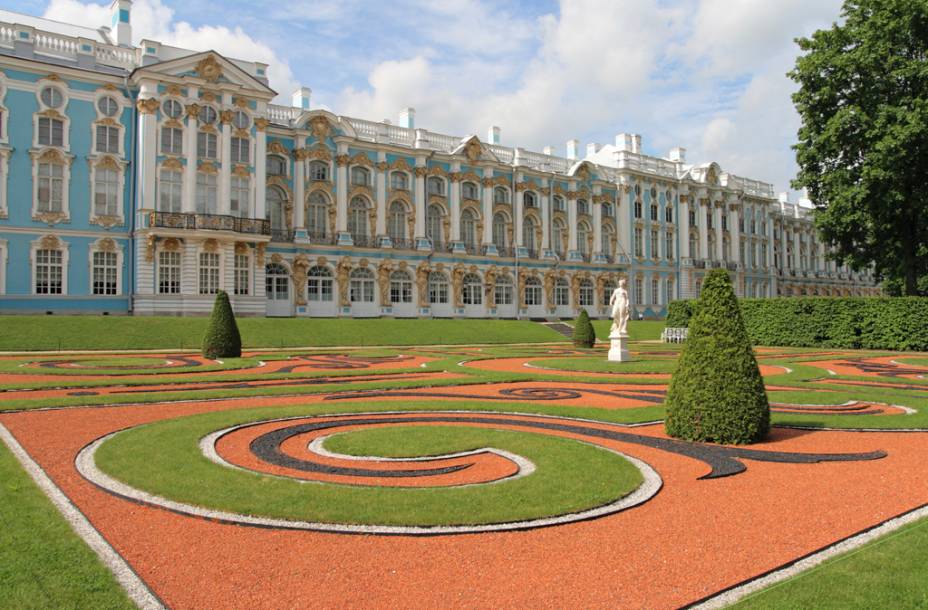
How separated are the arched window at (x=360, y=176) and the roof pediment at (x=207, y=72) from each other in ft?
25.7

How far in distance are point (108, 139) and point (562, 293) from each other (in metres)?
34.3

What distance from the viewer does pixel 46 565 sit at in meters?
4.76

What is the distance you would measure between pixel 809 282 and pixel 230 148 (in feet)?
217

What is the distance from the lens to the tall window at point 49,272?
35.5m

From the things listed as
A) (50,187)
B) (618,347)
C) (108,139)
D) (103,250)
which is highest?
(108,139)

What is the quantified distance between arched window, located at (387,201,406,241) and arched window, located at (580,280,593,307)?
55.4 feet

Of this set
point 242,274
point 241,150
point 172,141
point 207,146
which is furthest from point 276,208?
point 172,141

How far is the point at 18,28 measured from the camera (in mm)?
35438

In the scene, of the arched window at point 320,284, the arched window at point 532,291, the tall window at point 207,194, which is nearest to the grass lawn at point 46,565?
the tall window at point 207,194

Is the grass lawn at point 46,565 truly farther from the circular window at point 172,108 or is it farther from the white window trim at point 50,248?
the circular window at point 172,108

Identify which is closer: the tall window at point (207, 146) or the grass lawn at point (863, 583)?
Answer: the grass lawn at point (863, 583)

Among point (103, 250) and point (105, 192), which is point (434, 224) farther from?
point (103, 250)

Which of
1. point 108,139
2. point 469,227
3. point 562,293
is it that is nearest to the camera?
point 108,139

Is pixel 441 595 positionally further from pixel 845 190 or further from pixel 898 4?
pixel 898 4
